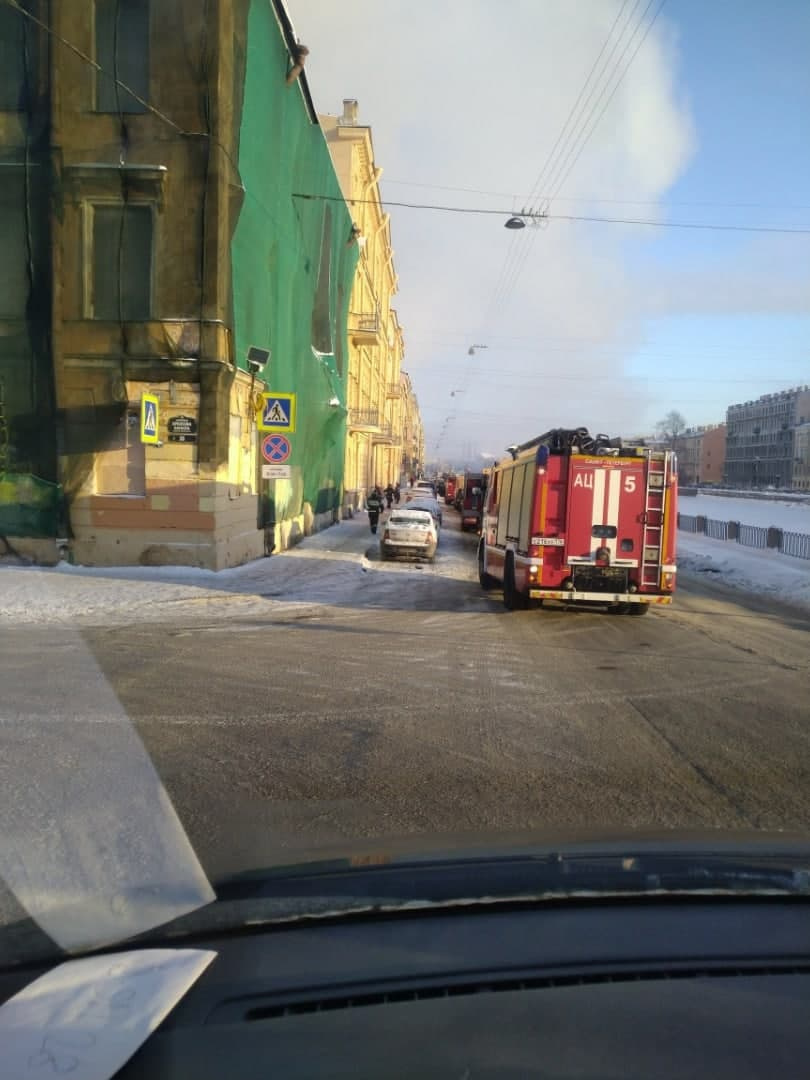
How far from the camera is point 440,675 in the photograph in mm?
8438

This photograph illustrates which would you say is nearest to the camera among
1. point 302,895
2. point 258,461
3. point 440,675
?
point 302,895

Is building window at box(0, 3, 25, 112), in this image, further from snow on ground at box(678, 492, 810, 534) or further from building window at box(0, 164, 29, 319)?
snow on ground at box(678, 492, 810, 534)

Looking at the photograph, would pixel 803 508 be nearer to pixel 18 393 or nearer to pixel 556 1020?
pixel 18 393

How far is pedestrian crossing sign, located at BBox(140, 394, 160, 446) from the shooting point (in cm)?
1461

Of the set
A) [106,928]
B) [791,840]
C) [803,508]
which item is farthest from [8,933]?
[803,508]

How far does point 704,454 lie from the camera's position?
139 metres

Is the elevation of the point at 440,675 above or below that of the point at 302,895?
below

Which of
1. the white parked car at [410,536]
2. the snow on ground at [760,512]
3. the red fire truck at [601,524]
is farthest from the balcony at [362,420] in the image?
the red fire truck at [601,524]

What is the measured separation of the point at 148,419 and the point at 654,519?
28.4 ft

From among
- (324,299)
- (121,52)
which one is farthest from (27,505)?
(324,299)

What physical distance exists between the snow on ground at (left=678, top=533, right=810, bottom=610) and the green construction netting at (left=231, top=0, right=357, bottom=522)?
11.3m

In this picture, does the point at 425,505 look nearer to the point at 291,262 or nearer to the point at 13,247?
the point at 291,262

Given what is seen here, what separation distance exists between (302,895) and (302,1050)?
0.77 meters

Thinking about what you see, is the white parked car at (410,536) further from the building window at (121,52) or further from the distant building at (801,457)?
the distant building at (801,457)
